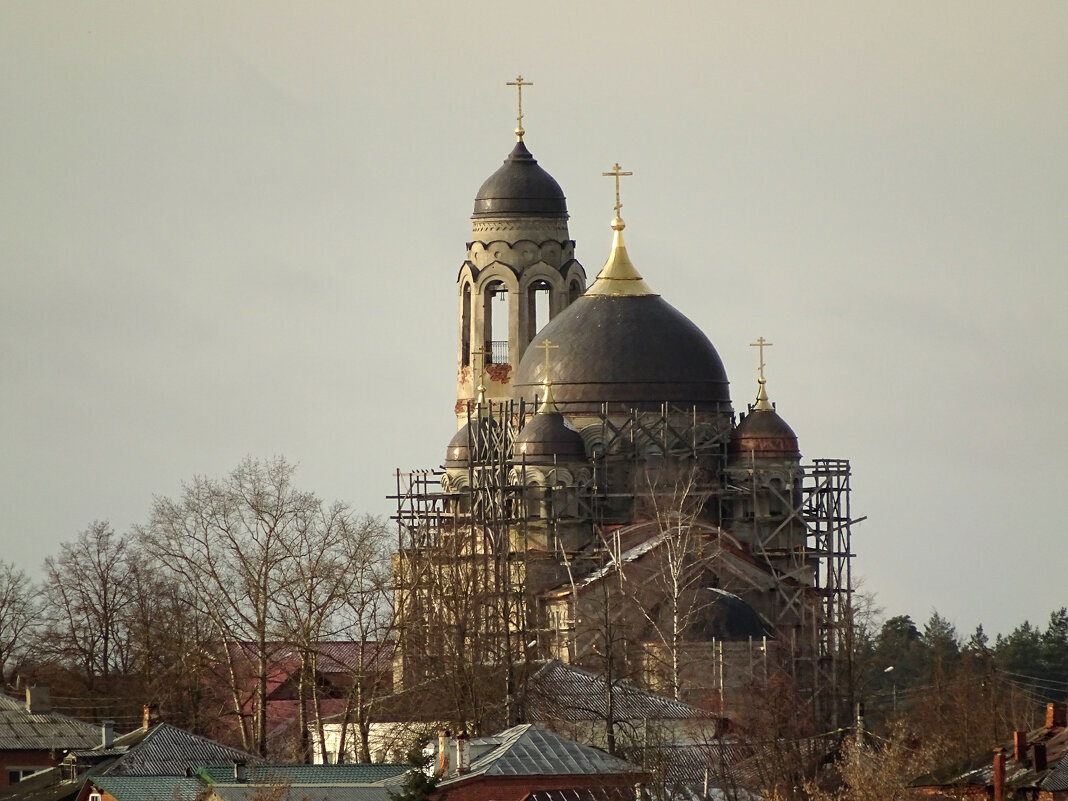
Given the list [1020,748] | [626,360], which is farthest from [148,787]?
[626,360]

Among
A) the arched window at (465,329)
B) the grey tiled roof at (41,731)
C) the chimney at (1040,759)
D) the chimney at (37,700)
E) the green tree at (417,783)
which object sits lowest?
the green tree at (417,783)

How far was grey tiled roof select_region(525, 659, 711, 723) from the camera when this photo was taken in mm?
54688

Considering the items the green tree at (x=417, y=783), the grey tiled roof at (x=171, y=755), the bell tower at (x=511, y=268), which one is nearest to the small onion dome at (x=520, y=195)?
the bell tower at (x=511, y=268)

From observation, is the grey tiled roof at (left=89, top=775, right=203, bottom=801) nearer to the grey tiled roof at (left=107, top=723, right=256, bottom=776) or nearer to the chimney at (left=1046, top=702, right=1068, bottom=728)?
the grey tiled roof at (left=107, top=723, right=256, bottom=776)

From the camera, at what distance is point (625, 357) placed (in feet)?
229

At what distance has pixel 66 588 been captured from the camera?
73.4m

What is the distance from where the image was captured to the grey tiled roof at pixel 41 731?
189 ft

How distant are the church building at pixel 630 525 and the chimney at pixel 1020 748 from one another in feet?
48.9

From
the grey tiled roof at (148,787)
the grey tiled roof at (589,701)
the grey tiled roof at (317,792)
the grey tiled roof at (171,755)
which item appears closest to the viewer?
the grey tiled roof at (317,792)

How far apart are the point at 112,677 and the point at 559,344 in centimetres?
993

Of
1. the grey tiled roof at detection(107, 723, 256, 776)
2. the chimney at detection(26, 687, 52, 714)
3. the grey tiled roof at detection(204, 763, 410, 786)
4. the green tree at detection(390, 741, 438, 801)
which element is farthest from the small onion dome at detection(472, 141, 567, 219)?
the green tree at detection(390, 741, 438, 801)

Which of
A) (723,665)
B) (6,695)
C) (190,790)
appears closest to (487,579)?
(723,665)

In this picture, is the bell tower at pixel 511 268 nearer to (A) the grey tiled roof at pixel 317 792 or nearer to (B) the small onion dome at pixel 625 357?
(B) the small onion dome at pixel 625 357

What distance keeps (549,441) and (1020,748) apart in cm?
2380
